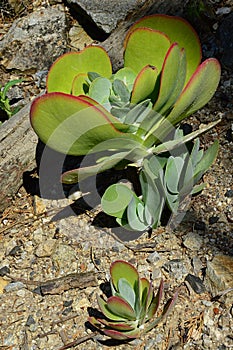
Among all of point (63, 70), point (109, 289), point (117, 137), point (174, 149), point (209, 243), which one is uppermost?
point (63, 70)

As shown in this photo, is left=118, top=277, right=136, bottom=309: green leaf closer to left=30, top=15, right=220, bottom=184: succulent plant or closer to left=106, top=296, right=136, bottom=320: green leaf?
left=106, top=296, right=136, bottom=320: green leaf

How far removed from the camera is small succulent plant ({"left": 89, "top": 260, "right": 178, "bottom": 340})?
1.32 m

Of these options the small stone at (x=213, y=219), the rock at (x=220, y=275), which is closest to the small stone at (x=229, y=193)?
the small stone at (x=213, y=219)

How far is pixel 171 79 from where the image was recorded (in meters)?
1.33

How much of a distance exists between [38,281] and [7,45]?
109 cm

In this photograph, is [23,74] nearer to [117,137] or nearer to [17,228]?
[17,228]

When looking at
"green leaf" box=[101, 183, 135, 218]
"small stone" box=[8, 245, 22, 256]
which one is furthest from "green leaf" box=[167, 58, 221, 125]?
"small stone" box=[8, 245, 22, 256]

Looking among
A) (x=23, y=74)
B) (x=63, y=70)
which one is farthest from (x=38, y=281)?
(x=23, y=74)

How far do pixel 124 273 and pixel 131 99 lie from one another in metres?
0.44

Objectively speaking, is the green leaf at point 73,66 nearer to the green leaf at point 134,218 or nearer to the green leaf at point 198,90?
the green leaf at point 198,90

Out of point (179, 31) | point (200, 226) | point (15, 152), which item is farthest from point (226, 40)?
point (15, 152)

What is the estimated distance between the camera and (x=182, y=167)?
1.49 meters

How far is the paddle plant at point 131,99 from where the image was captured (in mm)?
1321

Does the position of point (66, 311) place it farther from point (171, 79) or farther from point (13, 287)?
point (171, 79)
